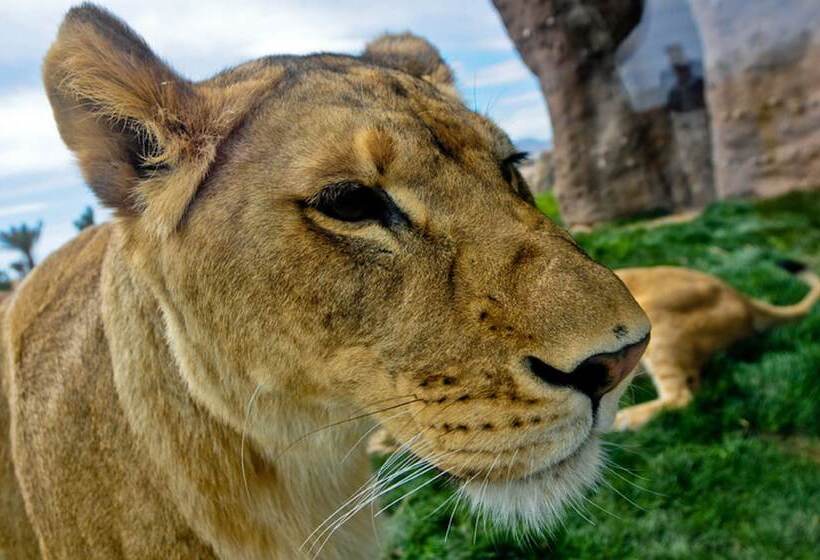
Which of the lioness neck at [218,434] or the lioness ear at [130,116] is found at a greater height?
the lioness ear at [130,116]

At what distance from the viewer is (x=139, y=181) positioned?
5.56 ft

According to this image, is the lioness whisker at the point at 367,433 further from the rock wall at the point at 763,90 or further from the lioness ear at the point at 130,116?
the rock wall at the point at 763,90

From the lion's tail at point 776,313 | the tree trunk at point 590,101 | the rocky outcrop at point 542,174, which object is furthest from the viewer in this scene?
the rocky outcrop at point 542,174

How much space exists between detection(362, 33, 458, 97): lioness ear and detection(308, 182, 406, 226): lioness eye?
74 centimetres

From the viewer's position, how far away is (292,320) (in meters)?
1.53

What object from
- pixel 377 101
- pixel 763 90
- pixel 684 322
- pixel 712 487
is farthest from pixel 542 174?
pixel 377 101

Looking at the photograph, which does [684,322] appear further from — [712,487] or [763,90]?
[763,90]

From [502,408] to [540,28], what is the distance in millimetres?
8176

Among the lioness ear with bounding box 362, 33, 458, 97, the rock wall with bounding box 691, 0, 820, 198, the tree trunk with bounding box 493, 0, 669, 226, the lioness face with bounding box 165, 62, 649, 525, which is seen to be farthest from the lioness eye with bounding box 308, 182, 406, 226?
the tree trunk with bounding box 493, 0, 669, 226

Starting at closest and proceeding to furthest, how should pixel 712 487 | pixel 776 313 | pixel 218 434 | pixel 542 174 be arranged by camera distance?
pixel 218 434 < pixel 712 487 < pixel 776 313 < pixel 542 174

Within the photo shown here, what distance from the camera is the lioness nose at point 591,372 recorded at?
1.28 metres

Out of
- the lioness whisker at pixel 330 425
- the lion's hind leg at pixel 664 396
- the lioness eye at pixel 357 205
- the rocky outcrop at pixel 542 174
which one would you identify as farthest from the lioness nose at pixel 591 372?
the rocky outcrop at pixel 542 174

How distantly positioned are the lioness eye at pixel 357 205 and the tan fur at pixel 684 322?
274cm

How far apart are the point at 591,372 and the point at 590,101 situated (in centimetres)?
817
